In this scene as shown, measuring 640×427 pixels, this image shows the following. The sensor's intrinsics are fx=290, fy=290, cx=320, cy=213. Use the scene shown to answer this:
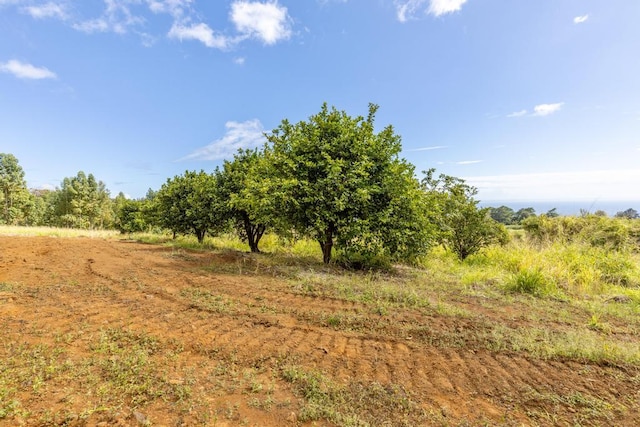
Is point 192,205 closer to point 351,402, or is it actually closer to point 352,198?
point 352,198

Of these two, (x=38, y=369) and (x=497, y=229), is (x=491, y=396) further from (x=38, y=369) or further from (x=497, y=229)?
(x=497, y=229)

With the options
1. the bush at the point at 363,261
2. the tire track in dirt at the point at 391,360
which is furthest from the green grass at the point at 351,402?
the bush at the point at 363,261

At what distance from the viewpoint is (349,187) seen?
7.36 meters

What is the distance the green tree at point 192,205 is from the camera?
1155 cm

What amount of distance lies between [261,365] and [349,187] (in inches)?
199

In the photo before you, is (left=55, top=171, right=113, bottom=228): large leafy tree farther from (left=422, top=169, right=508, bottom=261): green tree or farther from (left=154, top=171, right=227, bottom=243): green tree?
(left=422, top=169, right=508, bottom=261): green tree

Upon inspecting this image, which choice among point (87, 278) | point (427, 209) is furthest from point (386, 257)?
point (87, 278)

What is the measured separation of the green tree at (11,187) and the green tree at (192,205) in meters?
30.0

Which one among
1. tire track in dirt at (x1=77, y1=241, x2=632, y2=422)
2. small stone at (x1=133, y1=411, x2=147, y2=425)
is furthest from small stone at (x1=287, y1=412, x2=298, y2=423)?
small stone at (x1=133, y1=411, x2=147, y2=425)

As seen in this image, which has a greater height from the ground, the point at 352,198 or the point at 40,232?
the point at 352,198

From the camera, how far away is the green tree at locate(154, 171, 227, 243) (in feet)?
37.9

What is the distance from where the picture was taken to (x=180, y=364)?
9.93 feet

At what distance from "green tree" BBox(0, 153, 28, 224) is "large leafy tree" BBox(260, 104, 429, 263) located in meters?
39.0

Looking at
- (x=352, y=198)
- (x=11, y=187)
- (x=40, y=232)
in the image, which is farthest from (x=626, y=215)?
(x=11, y=187)
